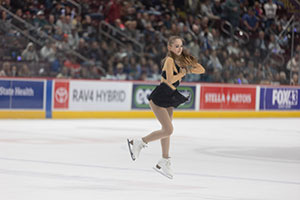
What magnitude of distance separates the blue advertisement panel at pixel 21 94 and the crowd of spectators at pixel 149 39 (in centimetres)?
29

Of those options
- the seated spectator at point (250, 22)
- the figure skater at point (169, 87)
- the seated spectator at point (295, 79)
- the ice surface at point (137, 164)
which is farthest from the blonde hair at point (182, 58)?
the seated spectator at point (250, 22)

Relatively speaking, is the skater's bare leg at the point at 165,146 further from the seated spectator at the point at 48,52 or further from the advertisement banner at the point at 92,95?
the advertisement banner at the point at 92,95

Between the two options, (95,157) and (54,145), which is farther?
(54,145)

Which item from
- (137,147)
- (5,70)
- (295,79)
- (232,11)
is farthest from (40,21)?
(137,147)

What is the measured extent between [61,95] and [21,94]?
3.78 ft

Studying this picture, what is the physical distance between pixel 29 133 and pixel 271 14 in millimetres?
14372

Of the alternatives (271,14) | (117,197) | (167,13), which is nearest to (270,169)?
(117,197)

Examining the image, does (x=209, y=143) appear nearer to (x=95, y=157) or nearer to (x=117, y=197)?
(x=95, y=157)

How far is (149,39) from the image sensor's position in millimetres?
20531

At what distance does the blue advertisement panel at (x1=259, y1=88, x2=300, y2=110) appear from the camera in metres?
22.2

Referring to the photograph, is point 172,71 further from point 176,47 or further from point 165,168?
point 165,168

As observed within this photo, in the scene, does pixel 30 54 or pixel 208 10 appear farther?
pixel 208 10

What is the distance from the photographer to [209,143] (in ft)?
41.2

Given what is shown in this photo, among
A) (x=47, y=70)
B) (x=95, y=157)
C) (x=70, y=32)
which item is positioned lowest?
(x=95, y=157)
